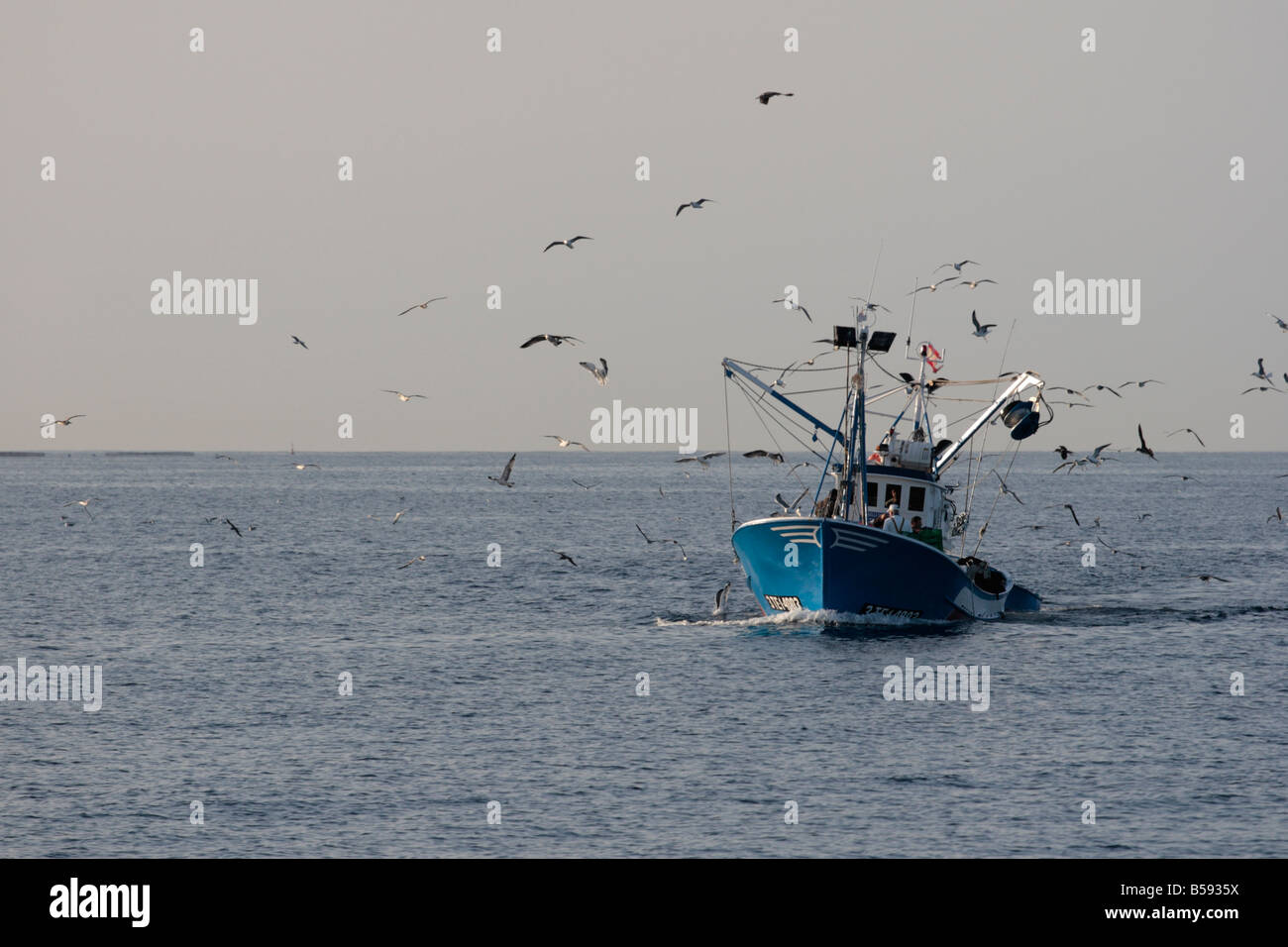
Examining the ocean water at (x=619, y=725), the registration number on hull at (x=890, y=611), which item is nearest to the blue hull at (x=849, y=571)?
the registration number on hull at (x=890, y=611)

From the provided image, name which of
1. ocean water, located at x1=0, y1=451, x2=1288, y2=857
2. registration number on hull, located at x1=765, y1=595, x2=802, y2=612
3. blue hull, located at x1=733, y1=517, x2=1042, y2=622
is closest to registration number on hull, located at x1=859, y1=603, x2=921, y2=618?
blue hull, located at x1=733, y1=517, x2=1042, y2=622

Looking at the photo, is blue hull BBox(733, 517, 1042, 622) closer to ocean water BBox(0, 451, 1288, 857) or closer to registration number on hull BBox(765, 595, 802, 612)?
registration number on hull BBox(765, 595, 802, 612)

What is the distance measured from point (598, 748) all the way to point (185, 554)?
65052mm

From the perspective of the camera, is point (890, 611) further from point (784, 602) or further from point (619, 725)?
point (619, 725)

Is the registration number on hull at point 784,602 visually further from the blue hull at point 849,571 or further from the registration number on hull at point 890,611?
the registration number on hull at point 890,611

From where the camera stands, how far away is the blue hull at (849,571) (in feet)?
140

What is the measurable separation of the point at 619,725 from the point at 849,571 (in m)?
13.4

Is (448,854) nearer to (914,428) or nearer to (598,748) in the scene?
(598,748)

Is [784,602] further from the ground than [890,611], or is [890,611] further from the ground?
[784,602]

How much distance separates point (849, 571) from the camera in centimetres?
4328

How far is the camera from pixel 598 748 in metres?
29.9

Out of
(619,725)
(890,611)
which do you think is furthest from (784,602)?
(619,725)
